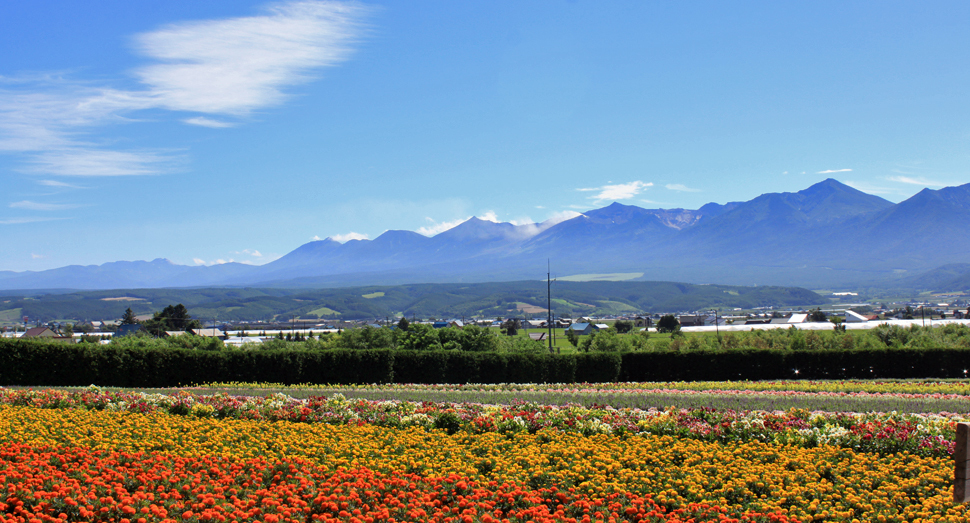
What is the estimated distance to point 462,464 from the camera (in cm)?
862

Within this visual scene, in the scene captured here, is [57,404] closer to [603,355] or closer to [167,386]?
[167,386]

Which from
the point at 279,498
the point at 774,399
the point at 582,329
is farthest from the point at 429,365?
the point at 582,329

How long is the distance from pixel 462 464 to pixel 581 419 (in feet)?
11.2

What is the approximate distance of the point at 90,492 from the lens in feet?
22.2

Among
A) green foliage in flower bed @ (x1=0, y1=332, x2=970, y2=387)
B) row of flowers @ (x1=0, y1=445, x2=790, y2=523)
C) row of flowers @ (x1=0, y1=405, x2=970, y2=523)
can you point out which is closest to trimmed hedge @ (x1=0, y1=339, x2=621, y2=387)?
green foliage in flower bed @ (x1=0, y1=332, x2=970, y2=387)

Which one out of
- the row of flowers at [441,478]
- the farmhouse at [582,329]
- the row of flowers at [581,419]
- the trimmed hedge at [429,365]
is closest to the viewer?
the row of flowers at [441,478]

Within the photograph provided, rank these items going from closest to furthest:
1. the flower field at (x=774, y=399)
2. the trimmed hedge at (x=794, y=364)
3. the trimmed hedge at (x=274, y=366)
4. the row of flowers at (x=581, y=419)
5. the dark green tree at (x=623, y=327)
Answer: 1. the row of flowers at (x=581, y=419)
2. the flower field at (x=774, y=399)
3. the trimmed hedge at (x=274, y=366)
4. the trimmed hedge at (x=794, y=364)
5. the dark green tree at (x=623, y=327)

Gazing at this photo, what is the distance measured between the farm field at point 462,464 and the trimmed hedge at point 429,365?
1039 centimetres

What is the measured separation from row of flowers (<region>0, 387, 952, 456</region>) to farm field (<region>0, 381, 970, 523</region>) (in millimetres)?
37

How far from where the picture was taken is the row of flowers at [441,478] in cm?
671

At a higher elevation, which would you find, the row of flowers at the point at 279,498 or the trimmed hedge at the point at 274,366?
the row of flowers at the point at 279,498

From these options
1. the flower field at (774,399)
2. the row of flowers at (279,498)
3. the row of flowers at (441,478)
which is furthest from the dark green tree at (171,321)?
the row of flowers at (279,498)

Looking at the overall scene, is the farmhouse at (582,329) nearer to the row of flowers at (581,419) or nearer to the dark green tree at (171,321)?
the dark green tree at (171,321)

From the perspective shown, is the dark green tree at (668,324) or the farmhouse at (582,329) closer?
the dark green tree at (668,324)
